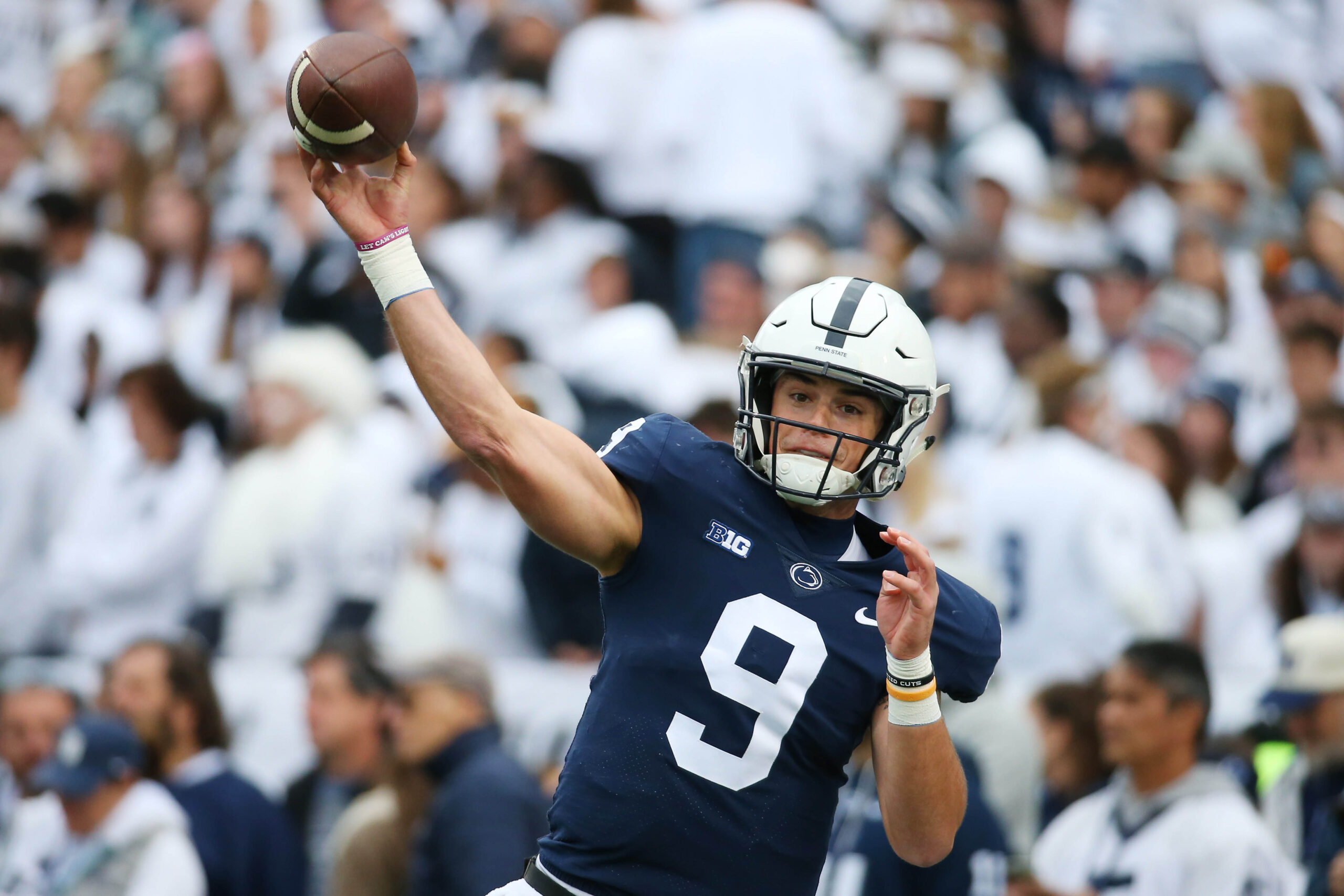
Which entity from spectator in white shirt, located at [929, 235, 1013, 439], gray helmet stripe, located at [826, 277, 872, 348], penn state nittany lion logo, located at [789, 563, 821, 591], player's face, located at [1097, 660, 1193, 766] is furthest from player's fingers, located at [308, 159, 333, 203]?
spectator in white shirt, located at [929, 235, 1013, 439]

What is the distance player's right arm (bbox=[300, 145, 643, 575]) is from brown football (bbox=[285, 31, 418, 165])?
46mm

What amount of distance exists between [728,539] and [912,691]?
0.48 m

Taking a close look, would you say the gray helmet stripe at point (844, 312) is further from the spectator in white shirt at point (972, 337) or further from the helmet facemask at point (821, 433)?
the spectator in white shirt at point (972, 337)

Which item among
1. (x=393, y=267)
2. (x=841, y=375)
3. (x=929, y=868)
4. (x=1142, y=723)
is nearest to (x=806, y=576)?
(x=841, y=375)

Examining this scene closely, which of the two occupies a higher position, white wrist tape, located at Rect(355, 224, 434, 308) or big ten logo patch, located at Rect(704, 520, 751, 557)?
white wrist tape, located at Rect(355, 224, 434, 308)

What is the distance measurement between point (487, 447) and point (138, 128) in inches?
410

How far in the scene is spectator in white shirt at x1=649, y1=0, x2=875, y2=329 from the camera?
1024 centimetres

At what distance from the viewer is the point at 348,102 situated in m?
Result: 3.41

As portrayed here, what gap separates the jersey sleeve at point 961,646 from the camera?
3701 millimetres

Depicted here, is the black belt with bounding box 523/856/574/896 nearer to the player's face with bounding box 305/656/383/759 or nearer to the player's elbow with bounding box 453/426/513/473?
the player's elbow with bounding box 453/426/513/473

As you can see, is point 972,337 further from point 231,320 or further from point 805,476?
point 805,476

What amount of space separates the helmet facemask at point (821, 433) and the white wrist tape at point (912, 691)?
1.31ft

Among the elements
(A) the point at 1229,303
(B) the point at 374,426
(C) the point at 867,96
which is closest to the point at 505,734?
(B) the point at 374,426

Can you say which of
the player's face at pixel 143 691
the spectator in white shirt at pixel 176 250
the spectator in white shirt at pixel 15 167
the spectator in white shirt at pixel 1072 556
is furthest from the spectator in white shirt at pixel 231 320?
the spectator in white shirt at pixel 1072 556
